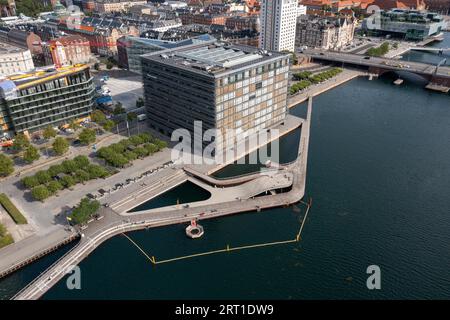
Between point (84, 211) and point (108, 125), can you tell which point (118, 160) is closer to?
point (84, 211)

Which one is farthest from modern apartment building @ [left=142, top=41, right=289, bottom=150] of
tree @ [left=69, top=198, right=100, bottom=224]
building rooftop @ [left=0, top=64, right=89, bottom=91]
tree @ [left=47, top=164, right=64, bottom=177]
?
tree @ [left=69, top=198, right=100, bottom=224]

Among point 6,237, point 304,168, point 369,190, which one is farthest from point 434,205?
point 6,237

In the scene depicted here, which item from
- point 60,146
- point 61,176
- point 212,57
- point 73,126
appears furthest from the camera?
point 73,126

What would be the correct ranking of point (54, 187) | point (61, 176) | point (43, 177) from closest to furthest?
point (54, 187) → point (43, 177) → point (61, 176)

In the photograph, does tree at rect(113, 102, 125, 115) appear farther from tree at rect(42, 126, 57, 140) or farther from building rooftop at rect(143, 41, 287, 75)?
building rooftop at rect(143, 41, 287, 75)

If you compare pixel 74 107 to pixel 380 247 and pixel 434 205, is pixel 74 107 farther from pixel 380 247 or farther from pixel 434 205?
pixel 434 205

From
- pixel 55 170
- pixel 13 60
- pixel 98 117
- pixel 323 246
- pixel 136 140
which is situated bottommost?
pixel 323 246

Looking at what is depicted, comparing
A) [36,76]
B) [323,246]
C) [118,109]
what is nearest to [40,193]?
[36,76]
